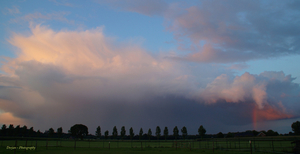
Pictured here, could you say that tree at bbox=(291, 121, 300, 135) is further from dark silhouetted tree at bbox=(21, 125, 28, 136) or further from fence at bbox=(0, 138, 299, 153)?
dark silhouetted tree at bbox=(21, 125, 28, 136)

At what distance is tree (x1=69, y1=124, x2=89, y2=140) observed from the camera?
12384 centimetres

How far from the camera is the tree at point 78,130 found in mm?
123838

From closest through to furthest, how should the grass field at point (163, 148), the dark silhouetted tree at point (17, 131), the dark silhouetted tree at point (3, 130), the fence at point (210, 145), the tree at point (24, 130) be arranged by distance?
the grass field at point (163, 148), the fence at point (210, 145), the dark silhouetted tree at point (3, 130), the dark silhouetted tree at point (17, 131), the tree at point (24, 130)

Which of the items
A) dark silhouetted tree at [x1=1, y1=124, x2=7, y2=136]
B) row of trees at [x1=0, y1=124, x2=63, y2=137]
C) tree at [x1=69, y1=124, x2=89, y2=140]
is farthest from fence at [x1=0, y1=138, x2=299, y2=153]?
dark silhouetted tree at [x1=1, y1=124, x2=7, y2=136]

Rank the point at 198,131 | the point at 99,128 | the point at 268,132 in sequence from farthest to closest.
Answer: the point at 99,128
the point at 198,131
the point at 268,132

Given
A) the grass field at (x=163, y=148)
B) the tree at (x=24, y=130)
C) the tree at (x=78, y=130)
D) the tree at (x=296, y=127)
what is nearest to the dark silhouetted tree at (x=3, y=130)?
the tree at (x=24, y=130)

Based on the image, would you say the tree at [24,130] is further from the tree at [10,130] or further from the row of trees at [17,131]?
the tree at [10,130]

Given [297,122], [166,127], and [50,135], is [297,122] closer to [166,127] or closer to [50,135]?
[166,127]

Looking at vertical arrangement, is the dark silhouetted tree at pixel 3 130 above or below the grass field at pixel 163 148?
below

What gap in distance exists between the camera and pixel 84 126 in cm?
12912

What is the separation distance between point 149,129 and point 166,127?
12819 mm

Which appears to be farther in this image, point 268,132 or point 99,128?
point 99,128

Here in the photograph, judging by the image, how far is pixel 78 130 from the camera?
409ft

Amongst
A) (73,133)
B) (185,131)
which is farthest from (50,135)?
(185,131)
